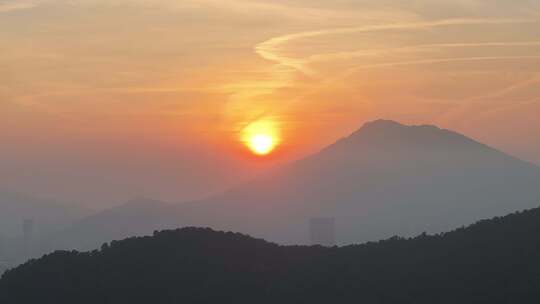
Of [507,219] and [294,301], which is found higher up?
[507,219]

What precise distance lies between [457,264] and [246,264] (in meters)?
20.8

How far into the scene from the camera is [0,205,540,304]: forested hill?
260 feet

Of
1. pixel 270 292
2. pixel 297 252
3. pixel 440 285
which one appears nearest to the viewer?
pixel 440 285

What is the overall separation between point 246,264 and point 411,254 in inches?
625

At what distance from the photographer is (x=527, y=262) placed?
262 feet

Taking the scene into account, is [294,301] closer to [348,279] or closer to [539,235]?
[348,279]

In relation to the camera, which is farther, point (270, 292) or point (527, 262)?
point (270, 292)

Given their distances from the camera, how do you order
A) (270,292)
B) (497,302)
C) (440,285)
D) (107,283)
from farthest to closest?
(107,283), (270,292), (440,285), (497,302)

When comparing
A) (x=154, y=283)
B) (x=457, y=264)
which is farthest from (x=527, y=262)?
(x=154, y=283)

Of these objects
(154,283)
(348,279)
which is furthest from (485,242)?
(154,283)

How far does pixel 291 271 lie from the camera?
89.2m

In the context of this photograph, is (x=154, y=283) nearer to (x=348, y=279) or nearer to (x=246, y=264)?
(x=246, y=264)

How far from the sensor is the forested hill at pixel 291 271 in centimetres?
7938

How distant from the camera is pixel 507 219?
93750mm
